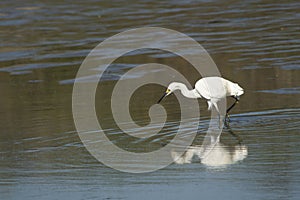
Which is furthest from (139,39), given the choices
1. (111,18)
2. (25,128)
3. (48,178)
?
(48,178)

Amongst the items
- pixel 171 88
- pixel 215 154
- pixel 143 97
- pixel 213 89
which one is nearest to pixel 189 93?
pixel 171 88

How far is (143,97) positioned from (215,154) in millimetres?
3556

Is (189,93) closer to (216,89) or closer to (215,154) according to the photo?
(216,89)

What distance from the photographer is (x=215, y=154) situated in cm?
837

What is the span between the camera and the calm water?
739 cm

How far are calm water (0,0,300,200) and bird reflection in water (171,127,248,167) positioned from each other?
7cm

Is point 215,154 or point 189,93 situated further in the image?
point 189,93

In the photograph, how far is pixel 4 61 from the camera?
51.3ft

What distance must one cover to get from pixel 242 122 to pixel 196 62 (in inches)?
178

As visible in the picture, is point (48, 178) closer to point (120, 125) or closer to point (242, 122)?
point (120, 125)

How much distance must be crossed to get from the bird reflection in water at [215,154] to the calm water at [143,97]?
0.23ft

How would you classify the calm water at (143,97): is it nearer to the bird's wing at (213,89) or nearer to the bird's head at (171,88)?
the bird's head at (171,88)

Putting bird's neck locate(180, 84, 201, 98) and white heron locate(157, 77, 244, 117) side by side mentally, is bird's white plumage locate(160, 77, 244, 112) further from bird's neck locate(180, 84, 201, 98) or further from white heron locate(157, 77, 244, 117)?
bird's neck locate(180, 84, 201, 98)

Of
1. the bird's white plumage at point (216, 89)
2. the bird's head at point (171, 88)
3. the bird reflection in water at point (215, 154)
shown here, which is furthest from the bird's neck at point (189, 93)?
the bird reflection in water at point (215, 154)
